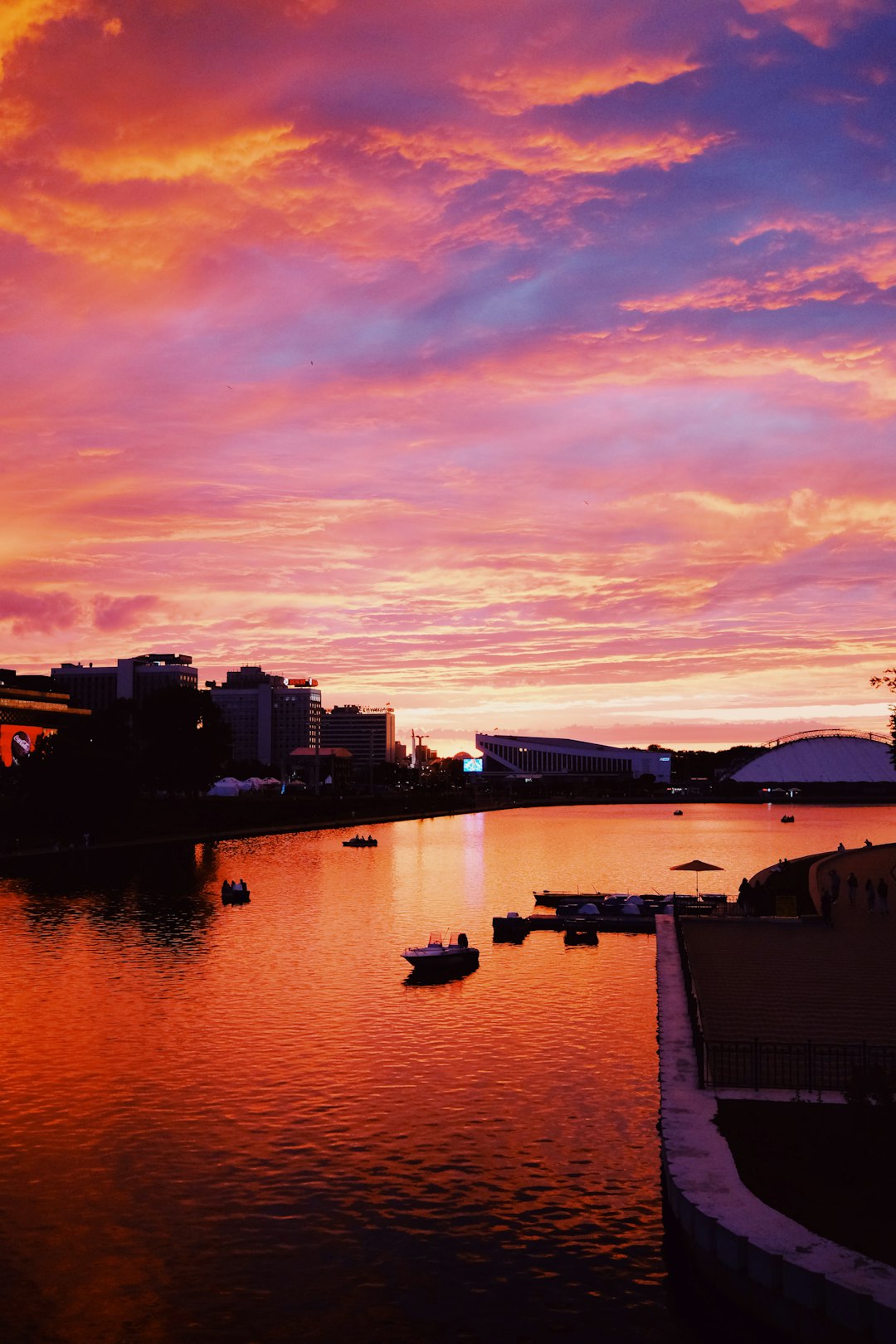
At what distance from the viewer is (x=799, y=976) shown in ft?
144

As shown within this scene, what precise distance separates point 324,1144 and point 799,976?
20335mm

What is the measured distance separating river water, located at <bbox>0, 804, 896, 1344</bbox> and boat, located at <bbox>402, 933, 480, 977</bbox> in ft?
2.89

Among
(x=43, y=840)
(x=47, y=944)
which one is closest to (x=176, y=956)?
(x=47, y=944)

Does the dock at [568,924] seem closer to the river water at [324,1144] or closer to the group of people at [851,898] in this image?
the river water at [324,1144]

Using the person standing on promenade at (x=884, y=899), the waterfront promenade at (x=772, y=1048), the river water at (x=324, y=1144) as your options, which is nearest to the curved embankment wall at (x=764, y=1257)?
the waterfront promenade at (x=772, y=1048)

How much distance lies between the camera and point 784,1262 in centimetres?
1858

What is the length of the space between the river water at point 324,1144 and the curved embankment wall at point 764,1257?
81.0 inches

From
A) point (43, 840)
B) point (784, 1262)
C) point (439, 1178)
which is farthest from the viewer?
point (43, 840)

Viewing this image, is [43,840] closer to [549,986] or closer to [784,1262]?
[549,986]

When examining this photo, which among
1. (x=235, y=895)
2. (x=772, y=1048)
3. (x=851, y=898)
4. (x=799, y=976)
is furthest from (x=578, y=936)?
(x=772, y=1048)

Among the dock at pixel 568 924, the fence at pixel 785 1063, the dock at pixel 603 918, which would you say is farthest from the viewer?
the dock at pixel 603 918

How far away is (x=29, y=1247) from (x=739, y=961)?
31141mm

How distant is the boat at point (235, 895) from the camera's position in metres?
86.6

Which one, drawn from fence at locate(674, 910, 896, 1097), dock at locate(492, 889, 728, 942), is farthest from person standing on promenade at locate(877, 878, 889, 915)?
fence at locate(674, 910, 896, 1097)
